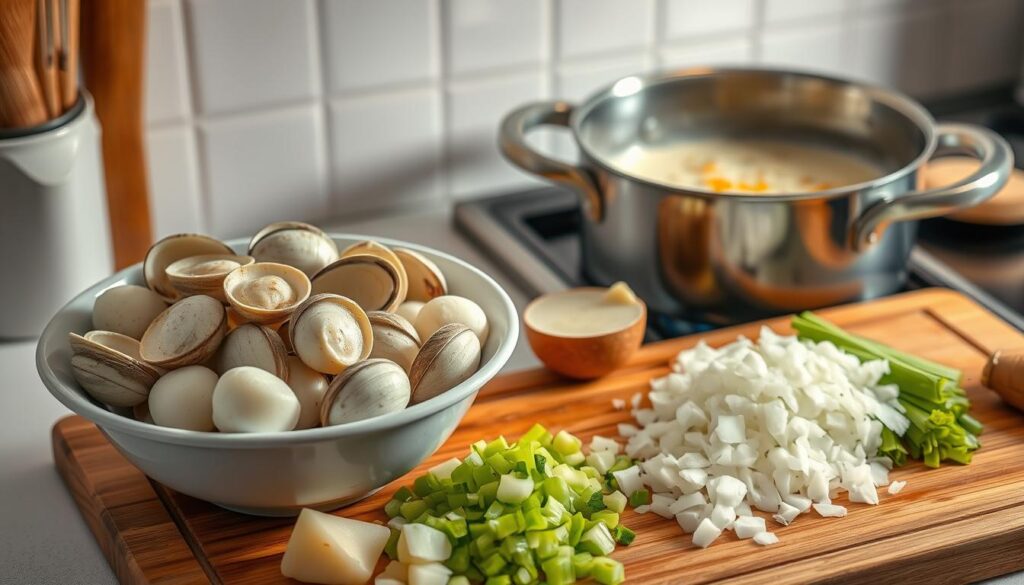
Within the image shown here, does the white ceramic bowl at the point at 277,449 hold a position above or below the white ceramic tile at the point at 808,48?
below

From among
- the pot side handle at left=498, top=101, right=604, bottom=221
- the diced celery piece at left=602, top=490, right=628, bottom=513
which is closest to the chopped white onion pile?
the diced celery piece at left=602, top=490, right=628, bottom=513

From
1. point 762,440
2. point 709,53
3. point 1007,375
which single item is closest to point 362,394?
point 762,440

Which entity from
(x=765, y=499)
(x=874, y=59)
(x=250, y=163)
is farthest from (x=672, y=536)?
(x=874, y=59)

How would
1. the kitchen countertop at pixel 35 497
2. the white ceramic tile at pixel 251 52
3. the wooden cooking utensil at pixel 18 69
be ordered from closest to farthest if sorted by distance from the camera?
the kitchen countertop at pixel 35 497, the wooden cooking utensil at pixel 18 69, the white ceramic tile at pixel 251 52

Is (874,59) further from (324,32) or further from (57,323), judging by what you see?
(57,323)

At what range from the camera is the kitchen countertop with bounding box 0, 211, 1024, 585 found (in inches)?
37.3

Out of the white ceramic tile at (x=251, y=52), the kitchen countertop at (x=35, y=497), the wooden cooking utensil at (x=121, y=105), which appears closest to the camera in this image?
the kitchen countertop at (x=35, y=497)

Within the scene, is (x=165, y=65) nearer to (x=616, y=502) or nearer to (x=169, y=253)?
(x=169, y=253)

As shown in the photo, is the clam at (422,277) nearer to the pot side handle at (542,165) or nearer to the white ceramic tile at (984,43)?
the pot side handle at (542,165)

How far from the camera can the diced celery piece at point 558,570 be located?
2.85ft

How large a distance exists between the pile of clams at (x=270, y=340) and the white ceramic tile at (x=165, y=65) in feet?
1.17

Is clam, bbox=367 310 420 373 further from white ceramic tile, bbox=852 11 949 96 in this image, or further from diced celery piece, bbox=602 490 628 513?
white ceramic tile, bbox=852 11 949 96

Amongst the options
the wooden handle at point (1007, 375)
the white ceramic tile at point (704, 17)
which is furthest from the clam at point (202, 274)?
the white ceramic tile at point (704, 17)

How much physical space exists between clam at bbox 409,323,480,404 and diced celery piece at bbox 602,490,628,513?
0.47 ft
